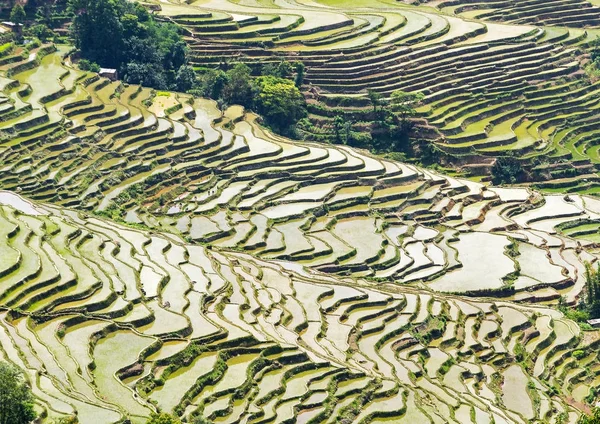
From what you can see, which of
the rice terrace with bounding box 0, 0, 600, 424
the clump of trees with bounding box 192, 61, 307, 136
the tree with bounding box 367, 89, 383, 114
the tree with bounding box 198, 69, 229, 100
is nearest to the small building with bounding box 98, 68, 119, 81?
the rice terrace with bounding box 0, 0, 600, 424

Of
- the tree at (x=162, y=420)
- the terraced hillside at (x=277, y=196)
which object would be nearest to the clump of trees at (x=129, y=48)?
the terraced hillside at (x=277, y=196)

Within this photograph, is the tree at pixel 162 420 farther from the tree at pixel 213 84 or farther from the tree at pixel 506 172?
the tree at pixel 213 84

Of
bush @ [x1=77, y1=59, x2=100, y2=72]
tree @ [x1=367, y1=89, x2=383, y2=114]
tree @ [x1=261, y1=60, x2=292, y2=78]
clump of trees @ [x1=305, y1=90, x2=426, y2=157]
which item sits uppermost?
bush @ [x1=77, y1=59, x2=100, y2=72]

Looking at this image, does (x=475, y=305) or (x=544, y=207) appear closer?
(x=475, y=305)

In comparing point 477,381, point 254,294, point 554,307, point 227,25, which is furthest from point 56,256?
point 227,25

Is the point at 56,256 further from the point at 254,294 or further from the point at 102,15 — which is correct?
the point at 102,15

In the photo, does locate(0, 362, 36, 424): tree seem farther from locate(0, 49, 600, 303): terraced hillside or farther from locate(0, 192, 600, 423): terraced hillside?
locate(0, 49, 600, 303): terraced hillside
